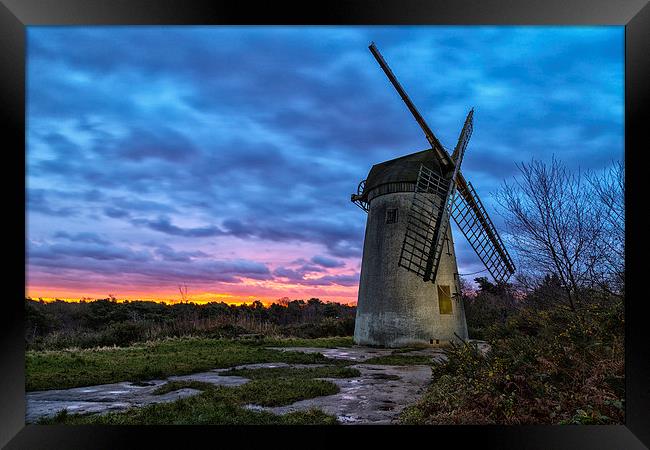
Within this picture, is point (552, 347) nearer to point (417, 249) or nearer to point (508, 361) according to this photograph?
point (508, 361)

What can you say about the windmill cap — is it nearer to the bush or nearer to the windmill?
the windmill

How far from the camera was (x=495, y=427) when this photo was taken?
477cm

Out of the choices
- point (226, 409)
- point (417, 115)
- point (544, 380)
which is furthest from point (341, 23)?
point (417, 115)

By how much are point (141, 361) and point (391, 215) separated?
907cm

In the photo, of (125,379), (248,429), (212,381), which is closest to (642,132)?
(248,429)

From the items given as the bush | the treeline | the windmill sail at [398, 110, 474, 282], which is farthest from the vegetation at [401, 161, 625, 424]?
the treeline

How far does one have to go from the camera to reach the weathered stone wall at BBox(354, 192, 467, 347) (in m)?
14.7

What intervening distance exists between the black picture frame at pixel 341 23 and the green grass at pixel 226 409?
84cm

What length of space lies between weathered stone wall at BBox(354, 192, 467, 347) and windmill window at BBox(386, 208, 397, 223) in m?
0.12

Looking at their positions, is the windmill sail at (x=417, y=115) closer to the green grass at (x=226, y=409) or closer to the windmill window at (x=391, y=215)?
the windmill window at (x=391, y=215)

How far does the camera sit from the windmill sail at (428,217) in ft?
47.2

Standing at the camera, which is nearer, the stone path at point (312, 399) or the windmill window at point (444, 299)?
the stone path at point (312, 399)

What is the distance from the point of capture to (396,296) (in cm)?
1488

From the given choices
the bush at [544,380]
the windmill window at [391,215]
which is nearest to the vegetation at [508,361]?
the bush at [544,380]
